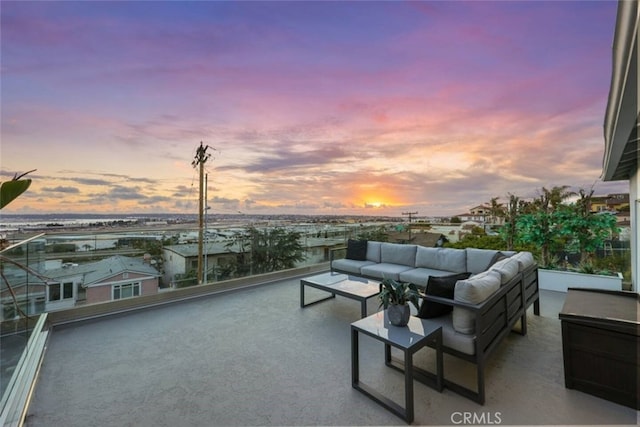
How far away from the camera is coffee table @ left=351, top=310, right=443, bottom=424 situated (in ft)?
5.61

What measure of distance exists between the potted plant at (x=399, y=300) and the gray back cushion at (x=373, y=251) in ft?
9.63

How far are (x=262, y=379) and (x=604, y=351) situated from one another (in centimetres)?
261

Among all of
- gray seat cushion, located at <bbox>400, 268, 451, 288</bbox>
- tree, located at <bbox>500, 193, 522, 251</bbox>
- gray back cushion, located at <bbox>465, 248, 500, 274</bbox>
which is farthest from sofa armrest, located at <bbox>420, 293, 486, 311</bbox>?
tree, located at <bbox>500, 193, 522, 251</bbox>

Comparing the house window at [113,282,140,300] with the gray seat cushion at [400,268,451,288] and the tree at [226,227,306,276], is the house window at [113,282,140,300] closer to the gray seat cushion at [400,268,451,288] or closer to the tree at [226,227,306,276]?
the tree at [226,227,306,276]

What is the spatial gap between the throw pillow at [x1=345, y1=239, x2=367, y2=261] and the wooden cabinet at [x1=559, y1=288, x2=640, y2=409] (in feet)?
10.5

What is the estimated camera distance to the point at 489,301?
2.03 m

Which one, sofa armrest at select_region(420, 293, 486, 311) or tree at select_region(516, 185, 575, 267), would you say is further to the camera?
tree at select_region(516, 185, 575, 267)

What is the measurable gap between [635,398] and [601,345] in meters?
0.33

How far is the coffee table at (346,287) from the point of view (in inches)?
129

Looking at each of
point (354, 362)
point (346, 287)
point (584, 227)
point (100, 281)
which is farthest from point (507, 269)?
point (100, 281)

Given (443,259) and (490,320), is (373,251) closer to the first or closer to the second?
(443,259)

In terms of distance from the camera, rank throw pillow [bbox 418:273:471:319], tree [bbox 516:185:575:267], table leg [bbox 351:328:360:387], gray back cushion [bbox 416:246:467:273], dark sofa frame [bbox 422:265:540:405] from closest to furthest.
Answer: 1. dark sofa frame [bbox 422:265:540:405]
2. table leg [bbox 351:328:360:387]
3. throw pillow [bbox 418:273:471:319]
4. gray back cushion [bbox 416:246:467:273]
5. tree [bbox 516:185:575:267]

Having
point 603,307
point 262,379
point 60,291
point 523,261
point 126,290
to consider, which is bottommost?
point 262,379

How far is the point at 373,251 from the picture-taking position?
5.11 meters
